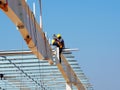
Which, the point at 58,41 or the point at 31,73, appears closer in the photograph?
the point at 58,41

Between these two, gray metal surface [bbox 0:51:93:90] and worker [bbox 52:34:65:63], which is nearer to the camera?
worker [bbox 52:34:65:63]

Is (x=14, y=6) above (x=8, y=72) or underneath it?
underneath

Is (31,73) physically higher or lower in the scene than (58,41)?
higher

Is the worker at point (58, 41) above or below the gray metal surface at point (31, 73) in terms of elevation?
below

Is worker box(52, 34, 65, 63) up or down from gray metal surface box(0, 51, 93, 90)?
down

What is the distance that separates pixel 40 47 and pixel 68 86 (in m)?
7.43

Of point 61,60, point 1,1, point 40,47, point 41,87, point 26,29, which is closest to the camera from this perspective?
point 1,1

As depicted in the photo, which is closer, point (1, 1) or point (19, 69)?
point (1, 1)

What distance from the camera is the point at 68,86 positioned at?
19234 millimetres

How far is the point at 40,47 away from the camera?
39.8 feet

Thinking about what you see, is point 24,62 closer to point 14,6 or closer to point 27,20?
point 27,20

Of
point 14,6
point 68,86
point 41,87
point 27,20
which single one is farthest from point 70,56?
point 14,6

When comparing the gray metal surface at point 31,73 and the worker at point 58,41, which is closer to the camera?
the worker at point 58,41

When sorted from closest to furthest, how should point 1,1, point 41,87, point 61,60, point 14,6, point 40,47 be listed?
point 1,1 < point 14,6 < point 40,47 < point 61,60 < point 41,87
